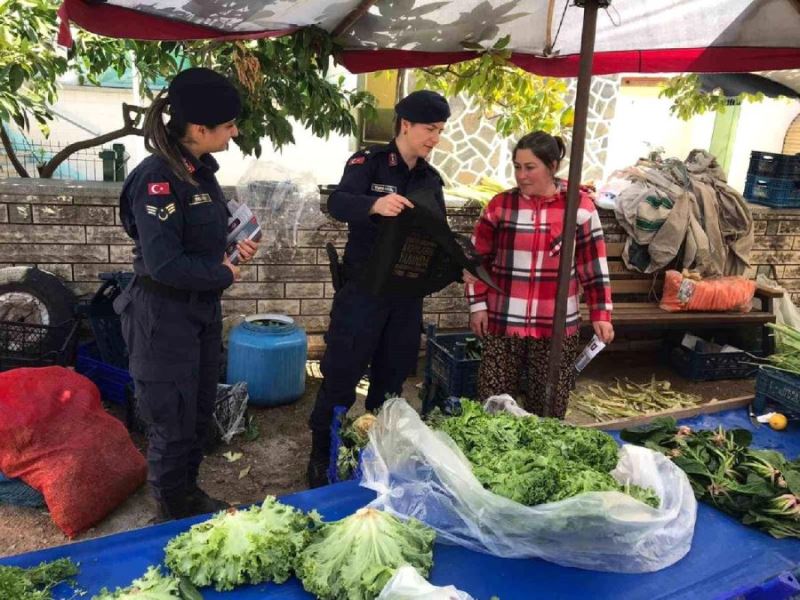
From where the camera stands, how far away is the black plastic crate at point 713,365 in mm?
5898

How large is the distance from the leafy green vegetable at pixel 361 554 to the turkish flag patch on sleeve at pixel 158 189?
1.45 meters

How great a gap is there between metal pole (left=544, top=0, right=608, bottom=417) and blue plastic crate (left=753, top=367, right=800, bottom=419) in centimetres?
138

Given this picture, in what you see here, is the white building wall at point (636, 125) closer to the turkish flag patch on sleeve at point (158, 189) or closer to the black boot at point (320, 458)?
the black boot at point (320, 458)

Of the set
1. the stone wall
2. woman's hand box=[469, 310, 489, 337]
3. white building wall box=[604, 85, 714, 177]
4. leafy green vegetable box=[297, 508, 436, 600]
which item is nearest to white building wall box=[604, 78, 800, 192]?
white building wall box=[604, 85, 714, 177]

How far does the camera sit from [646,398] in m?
5.48

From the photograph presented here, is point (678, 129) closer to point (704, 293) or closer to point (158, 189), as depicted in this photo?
point (704, 293)

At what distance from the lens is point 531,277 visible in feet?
11.3

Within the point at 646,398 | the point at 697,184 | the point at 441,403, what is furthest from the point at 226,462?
the point at 697,184

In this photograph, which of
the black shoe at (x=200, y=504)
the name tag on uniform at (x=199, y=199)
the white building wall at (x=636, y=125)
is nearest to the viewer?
the name tag on uniform at (x=199, y=199)

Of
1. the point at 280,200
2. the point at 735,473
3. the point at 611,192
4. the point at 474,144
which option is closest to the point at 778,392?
the point at 735,473

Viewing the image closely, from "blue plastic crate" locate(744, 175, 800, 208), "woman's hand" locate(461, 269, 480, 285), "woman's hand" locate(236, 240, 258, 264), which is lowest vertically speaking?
"woman's hand" locate(461, 269, 480, 285)

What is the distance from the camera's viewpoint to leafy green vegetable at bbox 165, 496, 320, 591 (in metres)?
1.87

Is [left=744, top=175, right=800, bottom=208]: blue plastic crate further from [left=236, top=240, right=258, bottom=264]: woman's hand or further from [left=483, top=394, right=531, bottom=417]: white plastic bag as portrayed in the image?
[left=236, top=240, right=258, bottom=264]: woman's hand

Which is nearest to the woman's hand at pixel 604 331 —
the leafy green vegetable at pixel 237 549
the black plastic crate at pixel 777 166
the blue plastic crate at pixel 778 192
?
the leafy green vegetable at pixel 237 549
